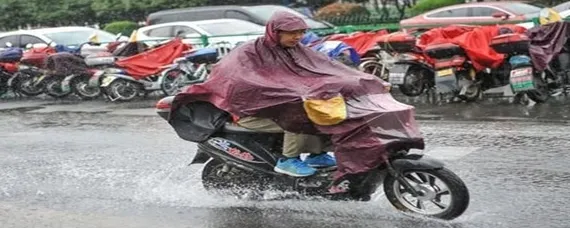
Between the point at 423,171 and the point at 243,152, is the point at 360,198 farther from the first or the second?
the point at 243,152

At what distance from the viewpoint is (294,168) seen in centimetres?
624

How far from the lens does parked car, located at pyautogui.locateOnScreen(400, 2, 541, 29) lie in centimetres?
2094

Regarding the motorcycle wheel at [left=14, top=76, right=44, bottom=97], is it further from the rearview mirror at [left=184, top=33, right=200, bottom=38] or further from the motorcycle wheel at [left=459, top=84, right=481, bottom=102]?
the motorcycle wheel at [left=459, top=84, right=481, bottom=102]

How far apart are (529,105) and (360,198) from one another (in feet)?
21.6

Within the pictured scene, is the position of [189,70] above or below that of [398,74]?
below

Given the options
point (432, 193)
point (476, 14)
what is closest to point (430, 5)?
point (476, 14)

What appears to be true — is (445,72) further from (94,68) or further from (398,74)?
(94,68)

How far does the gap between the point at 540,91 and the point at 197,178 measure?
6127 mm

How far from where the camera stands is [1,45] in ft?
69.5

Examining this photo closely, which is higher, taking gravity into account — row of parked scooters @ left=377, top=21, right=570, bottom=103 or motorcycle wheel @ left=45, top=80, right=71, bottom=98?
row of parked scooters @ left=377, top=21, right=570, bottom=103

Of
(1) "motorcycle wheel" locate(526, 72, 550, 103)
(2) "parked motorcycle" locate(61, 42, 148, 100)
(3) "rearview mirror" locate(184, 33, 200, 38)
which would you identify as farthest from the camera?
(3) "rearview mirror" locate(184, 33, 200, 38)

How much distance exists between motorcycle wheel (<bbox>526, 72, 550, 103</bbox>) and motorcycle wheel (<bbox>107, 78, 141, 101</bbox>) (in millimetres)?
7387

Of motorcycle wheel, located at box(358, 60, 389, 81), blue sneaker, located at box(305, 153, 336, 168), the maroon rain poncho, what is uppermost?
the maroon rain poncho

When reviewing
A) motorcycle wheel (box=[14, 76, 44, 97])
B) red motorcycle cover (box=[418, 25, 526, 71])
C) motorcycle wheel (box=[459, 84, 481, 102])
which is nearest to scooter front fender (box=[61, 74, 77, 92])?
motorcycle wheel (box=[14, 76, 44, 97])
